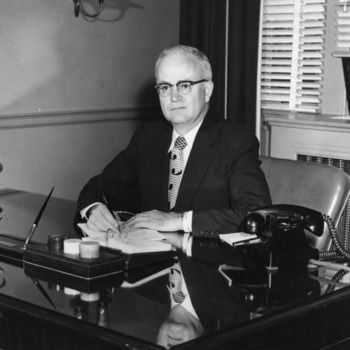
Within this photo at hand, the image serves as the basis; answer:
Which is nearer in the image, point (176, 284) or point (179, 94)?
point (176, 284)

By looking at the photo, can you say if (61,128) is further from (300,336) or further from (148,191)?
(300,336)

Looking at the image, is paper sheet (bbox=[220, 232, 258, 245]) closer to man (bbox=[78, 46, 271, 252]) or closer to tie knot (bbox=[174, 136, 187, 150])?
man (bbox=[78, 46, 271, 252])

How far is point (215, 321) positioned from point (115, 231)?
1.02m

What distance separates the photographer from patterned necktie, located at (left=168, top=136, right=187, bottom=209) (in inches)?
129

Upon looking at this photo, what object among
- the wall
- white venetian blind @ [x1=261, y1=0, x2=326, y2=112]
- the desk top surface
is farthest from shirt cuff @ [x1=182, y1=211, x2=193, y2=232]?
white venetian blind @ [x1=261, y1=0, x2=326, y2=112]

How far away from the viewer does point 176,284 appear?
2.13 meters

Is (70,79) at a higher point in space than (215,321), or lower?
higher

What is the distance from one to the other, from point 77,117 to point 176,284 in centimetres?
271

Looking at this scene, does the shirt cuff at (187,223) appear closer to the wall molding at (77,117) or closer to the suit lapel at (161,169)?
the suit lapel at (161,169)

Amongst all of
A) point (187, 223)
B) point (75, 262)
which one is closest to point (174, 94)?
point (187, 223)

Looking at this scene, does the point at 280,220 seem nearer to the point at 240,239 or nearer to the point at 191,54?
the point at 240,239

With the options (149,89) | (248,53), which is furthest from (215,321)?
(149,89)

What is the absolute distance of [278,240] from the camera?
235 centimetres

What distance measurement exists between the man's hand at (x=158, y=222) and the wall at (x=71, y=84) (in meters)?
1.70
